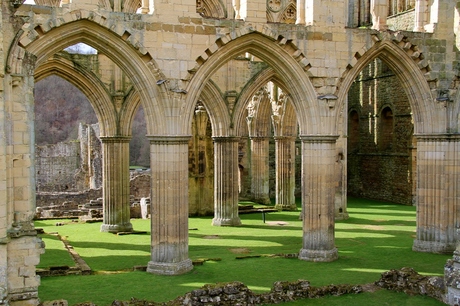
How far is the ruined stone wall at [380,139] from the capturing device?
23.2 meters

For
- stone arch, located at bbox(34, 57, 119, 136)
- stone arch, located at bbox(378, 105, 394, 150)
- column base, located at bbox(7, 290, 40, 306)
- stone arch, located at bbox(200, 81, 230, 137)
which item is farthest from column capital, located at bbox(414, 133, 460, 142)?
stone arch, located at bbox(378, 105, 394, 150)

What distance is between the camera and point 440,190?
12.9m

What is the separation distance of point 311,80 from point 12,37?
248 inches

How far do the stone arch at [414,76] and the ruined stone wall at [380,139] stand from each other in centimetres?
982

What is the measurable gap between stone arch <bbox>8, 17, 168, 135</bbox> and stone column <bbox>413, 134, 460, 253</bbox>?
6568 mm

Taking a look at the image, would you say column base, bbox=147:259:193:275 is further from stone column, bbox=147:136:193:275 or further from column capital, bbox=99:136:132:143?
column capital, bbox=99:136:132:143

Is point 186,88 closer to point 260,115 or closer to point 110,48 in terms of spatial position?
point 110,48

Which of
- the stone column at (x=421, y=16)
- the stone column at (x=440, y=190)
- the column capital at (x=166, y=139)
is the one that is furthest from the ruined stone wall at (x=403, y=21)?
the column capital at (x=166, y=139)

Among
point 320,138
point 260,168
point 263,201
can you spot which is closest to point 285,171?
point 260,168

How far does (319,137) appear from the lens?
39.7 ft

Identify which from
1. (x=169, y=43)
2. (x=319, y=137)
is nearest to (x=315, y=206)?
(x=319, y=137)

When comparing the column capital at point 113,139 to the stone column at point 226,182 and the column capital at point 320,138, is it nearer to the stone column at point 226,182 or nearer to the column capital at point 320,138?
the stone column at point 226,182

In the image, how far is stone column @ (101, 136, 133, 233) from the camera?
52.4 feet

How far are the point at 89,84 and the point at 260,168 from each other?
9.50 meters
